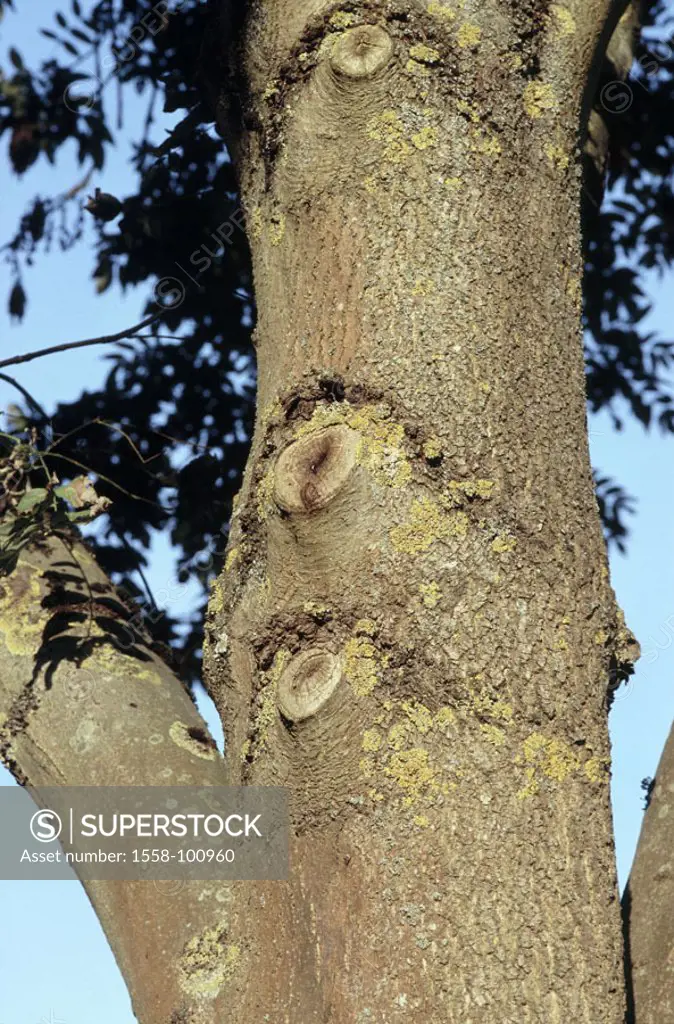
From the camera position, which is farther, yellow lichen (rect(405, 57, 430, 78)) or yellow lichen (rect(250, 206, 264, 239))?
yellow lichen (rect(250, 206, 264, 239))

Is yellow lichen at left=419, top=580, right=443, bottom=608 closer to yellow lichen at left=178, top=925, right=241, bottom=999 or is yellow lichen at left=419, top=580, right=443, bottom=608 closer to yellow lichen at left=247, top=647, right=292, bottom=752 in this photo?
yellow lichen at left=247, top=647, right=292, bottom=752

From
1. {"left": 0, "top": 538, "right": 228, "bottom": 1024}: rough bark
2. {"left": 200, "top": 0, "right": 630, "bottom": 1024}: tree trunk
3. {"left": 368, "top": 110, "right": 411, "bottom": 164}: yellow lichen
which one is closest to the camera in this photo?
{"left": 200, "top": 0, "right": 630, "bottom": 1024}: tree trunk

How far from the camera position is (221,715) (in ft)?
5.33

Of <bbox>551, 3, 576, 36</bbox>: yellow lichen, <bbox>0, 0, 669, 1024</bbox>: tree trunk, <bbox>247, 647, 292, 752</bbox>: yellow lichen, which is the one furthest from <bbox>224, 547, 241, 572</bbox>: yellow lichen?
<bbox>551, 3, 576, 36</bbox>: yellow lichen

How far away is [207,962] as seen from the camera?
57.4 inches

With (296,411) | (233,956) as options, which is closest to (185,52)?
(296,411)

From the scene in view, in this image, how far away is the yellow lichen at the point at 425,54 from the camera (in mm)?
1682

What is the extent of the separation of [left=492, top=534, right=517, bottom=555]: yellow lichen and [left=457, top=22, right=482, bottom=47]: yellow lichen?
79 centimetres

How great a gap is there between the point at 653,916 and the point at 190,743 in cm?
72

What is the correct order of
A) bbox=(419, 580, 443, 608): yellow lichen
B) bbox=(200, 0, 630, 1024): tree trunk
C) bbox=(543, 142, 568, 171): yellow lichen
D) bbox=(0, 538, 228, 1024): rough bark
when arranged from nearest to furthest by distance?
bbox=(200, 0, 630, 1024): tree trunk, bbox=(419, 580, 443, 608): yellow lichen, bbox=(0, 538, 228, 1024): rough bark, bbox=(543, 142, 568, 171): yellow lichen

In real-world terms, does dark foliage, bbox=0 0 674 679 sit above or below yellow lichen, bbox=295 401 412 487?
above

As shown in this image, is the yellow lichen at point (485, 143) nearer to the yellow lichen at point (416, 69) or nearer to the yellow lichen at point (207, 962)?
the yellow lichen at point (416, 69)

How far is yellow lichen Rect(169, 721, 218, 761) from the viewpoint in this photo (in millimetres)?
1719

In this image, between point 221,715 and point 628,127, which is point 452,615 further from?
point 628,127
